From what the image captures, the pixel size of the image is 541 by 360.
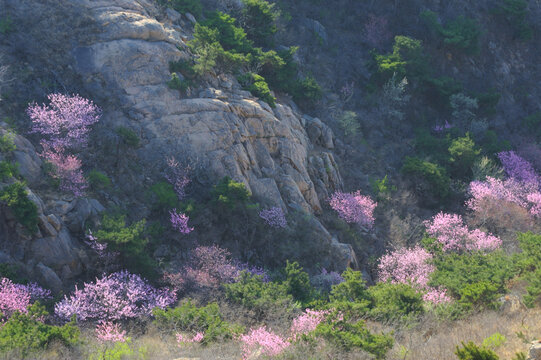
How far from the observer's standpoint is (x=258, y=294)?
548 inches

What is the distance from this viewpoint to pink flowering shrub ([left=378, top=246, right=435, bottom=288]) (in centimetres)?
1750

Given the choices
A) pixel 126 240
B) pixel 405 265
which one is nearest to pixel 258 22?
pixel 405 265

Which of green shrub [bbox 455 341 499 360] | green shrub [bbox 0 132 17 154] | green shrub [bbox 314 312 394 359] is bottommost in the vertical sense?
green shrub [bbox 0 132 17 154]

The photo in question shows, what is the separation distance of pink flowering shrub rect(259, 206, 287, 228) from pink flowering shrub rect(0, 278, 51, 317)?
26.7 feet

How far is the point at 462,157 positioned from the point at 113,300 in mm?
19430

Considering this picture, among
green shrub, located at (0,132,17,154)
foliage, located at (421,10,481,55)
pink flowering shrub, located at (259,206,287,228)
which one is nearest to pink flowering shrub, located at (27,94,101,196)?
green shrub, located at (0,132,17,154)

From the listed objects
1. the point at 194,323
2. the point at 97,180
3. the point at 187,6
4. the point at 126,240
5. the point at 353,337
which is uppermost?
the point at 187,6

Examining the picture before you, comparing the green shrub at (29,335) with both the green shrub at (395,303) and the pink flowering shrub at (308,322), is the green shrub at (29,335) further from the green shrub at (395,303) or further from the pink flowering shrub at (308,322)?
the green shrub at (395,303)

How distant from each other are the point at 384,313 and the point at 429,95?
67.9 ft

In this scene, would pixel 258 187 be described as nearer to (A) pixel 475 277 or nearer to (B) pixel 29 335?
(A) pixel 475 277

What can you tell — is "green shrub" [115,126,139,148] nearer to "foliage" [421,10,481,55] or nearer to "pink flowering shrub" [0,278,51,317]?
"pink flowering shrub" [0,278,51,317]

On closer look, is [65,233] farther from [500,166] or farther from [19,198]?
[500,166]

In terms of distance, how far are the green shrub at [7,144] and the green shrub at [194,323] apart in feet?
23.3

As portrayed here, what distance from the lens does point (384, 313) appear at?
41.2ft
